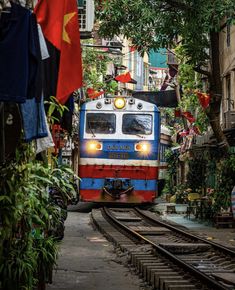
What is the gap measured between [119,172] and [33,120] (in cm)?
1624

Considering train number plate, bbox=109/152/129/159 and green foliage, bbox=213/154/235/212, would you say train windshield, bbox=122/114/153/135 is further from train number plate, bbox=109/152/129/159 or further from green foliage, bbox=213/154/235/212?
green foliage, bbox=213/154/235/212

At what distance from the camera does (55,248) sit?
24.8 feet

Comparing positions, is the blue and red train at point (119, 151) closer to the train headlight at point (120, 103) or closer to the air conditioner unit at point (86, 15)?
the train headlight at point (120, 103)

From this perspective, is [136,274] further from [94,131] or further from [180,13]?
[94,131]

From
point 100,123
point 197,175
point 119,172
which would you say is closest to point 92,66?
point 100,123

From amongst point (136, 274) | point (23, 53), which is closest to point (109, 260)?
point (136, 274)

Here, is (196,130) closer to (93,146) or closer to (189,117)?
(189,117)

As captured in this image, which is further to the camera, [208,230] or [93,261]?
[208,230]

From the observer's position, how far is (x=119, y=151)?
22094 mm

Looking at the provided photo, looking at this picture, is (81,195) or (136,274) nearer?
(136,274)

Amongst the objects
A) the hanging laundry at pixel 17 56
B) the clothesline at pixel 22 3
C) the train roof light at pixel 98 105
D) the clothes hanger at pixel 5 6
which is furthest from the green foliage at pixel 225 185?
the clothes hanger at pixel 5 6

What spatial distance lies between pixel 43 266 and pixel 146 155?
14.8 m

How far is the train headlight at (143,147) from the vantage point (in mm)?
21984

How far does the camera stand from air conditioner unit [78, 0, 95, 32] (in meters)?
10.7
